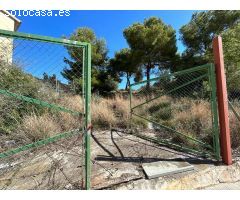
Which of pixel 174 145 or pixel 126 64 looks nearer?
pixel 174 145

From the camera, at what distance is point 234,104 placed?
6.30m

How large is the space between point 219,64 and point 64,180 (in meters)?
3.07

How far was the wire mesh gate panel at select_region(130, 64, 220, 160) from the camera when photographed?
377 centimetres

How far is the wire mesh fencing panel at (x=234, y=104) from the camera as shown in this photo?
4266 millimetres

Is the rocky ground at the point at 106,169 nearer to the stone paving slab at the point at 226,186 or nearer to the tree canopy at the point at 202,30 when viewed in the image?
the stone paving slab at the point at 226,186

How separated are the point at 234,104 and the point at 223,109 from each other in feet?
10.5

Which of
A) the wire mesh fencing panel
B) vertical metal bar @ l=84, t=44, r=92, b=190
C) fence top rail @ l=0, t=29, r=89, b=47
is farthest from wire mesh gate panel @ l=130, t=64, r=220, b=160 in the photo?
fence top rail @ l=0, t=29, r=89, b=47

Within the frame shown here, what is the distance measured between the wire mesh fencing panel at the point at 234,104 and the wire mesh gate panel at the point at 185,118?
1.36ft

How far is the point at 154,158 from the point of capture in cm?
388

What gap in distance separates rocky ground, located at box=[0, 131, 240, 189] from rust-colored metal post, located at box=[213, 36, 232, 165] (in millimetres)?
227

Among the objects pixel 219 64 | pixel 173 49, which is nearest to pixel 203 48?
pixel 173 49

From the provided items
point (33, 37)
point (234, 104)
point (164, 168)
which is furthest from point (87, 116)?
point (234, 104)

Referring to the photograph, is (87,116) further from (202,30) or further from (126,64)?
(126,64)

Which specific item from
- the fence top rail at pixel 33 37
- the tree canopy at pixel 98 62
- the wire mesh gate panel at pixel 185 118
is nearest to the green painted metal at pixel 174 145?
the wire mesh gate panel at pixel 185 118
